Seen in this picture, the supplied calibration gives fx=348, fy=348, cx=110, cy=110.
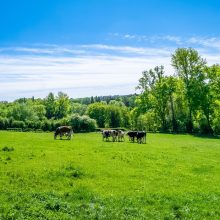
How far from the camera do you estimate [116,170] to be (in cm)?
2242

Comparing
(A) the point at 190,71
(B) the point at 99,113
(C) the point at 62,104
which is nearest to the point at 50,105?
(C) the point at 62,104

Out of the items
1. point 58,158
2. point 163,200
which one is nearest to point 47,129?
point 58,158

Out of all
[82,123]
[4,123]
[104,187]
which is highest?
[4,123]

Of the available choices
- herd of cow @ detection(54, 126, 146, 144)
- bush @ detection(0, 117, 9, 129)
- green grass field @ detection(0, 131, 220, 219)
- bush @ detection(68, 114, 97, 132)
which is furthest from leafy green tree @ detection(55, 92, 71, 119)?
green grass field @ detection(0, 131, 220, 219)

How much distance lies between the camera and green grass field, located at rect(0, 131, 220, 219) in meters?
14.9

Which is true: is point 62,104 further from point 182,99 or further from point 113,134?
point 113,134

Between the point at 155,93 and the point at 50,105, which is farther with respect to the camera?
the point at 50,105

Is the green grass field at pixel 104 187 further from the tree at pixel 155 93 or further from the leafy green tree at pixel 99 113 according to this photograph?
the leafy green tree at pixel 99 113

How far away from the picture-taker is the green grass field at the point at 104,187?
1490cm

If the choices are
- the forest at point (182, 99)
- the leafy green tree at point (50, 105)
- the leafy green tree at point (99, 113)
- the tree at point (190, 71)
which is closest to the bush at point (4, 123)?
the forest at point (182, 99)

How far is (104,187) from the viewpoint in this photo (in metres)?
18.6

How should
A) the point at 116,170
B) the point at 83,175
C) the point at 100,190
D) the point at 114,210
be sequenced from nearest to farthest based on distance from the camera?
1. the point at 114,210
2. the point at 100,190
3. the point at 83,175
4. the point at 116,170

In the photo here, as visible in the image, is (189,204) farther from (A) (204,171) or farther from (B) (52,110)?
(B) (52,110)

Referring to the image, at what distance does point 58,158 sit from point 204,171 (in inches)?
416
